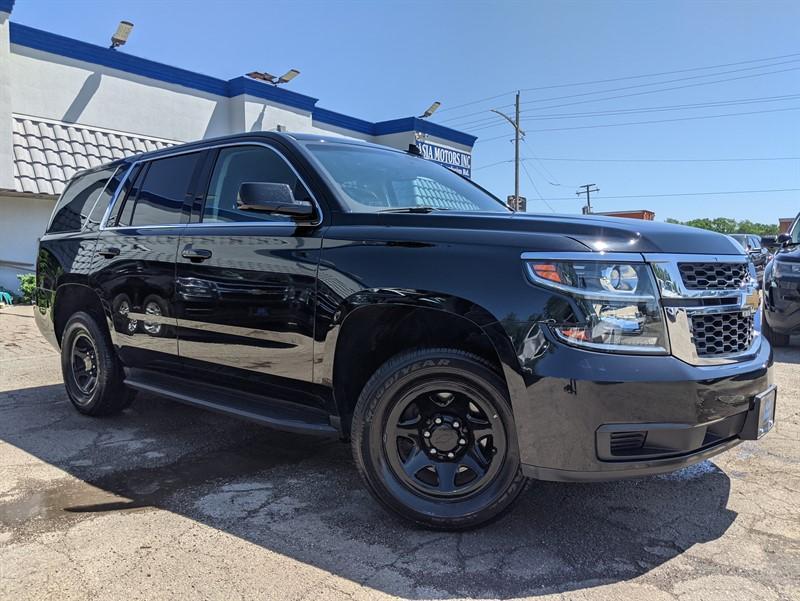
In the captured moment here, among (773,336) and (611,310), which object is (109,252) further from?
(773,336)

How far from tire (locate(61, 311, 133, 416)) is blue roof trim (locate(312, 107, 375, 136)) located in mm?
14219

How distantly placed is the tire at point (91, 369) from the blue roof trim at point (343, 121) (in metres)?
14.2

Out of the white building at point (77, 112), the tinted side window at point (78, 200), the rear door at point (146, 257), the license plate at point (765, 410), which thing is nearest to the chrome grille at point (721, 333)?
the license plate at point (765, 410)

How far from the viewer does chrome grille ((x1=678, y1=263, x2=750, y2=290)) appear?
2.59m

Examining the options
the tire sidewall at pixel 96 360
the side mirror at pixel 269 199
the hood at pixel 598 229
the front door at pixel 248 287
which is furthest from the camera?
the tire sidewall at pixel 96 360

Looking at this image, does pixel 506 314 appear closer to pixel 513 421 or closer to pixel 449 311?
pixel 449 311

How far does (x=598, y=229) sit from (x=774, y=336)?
677 cm

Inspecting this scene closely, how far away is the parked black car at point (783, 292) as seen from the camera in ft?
23.6

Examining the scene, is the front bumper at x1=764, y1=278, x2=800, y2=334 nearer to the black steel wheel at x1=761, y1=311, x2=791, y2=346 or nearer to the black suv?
the black steel wheel at x1=761, y1=311, x2=791, y2=346

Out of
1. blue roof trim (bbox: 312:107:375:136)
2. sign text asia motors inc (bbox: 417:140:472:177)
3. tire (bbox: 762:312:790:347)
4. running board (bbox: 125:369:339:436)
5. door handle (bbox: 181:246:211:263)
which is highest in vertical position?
blue roof trim (bbox: 312:107:375:136)

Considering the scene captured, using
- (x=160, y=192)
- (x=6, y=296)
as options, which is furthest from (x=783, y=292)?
(x=6, y=296)

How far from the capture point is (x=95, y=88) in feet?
45.0

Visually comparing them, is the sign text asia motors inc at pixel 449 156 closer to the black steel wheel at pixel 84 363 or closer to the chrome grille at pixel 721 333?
the black steel wheel at pixel 84 363

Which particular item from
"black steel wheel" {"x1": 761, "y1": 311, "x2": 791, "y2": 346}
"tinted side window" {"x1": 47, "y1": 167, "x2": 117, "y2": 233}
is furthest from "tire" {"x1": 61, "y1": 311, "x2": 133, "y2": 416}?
"black steel wheel" {"x1": 761, "y1": 311, "x2": 791, "y2": 346}
